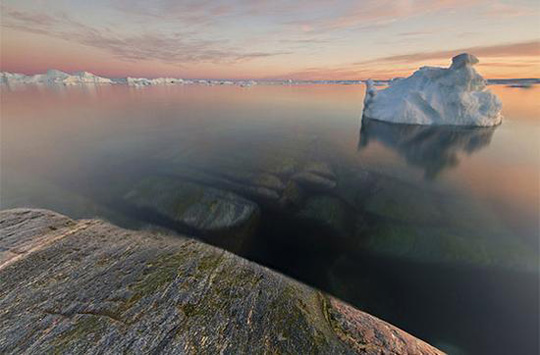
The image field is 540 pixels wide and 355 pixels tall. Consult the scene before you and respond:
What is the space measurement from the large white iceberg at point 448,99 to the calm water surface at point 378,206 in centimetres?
1308

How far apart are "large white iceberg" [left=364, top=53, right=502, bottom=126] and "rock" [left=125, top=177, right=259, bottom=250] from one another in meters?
59.7

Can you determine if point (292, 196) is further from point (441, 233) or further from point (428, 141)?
point (428, 141)

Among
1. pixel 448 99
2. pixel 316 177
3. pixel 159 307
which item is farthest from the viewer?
pixel 448 99

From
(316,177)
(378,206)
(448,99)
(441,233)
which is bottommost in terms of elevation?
(441,233)

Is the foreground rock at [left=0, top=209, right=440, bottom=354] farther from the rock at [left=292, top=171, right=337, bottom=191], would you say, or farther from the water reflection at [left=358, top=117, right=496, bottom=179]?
the water reflection at [left=358, top=117, right=496, bottom=179]

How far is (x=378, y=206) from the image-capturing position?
2284 centimetres

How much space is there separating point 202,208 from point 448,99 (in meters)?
68.8

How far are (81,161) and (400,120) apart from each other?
7154 cm

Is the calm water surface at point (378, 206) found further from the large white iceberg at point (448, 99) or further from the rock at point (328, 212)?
the large white iceberg at point (448, 99)

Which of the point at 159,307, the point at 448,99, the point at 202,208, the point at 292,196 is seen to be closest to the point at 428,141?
the point at 448,99

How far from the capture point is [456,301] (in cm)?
1389

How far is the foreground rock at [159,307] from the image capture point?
8.27 metres

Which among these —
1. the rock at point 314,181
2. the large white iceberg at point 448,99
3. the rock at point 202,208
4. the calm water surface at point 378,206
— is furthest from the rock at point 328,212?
the large white iceberg at point 448,99

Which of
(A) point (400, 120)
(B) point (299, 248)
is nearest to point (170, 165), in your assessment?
(B) point (299, 248)
